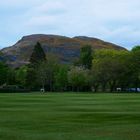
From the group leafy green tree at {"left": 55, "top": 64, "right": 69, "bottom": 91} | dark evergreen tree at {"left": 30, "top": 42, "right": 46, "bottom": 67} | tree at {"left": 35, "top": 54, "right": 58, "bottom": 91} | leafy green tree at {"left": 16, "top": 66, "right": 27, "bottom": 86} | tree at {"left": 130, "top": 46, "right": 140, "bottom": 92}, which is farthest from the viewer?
dark evergreen tree at {"left": 30, "top": 42, "right": 46, "bottom": 67}

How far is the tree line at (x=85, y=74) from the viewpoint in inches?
5497

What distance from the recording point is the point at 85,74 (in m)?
147

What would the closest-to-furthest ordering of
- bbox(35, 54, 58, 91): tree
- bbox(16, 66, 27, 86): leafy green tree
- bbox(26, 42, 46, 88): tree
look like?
bbox(35, 54, 58, 91): tree
bbox(26, 42, 46, 88): tree
bbox(16, 66, 27, 86): leafy green tree

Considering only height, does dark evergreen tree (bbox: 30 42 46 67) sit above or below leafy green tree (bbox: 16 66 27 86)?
above

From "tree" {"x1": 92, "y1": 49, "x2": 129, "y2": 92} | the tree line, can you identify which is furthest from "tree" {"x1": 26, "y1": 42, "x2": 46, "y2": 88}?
"tree" {"x1": 92, "y1": 49, "x2": 129, "y2": 92}

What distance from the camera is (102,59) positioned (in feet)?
467

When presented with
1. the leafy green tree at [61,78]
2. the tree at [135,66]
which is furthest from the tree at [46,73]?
the tree at [135,66]

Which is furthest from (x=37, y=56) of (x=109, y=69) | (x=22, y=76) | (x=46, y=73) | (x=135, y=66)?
(x=135, y=66)

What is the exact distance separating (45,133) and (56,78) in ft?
422

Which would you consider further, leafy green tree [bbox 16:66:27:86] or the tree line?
leafy green tree [bbox 16:66:27:86]

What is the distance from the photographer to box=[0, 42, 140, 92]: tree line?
458 ft

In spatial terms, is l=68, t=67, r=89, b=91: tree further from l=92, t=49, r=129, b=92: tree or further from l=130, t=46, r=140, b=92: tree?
l=130, t=46, r=140, b=92: tree

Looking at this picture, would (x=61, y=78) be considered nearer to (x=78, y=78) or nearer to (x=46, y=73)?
(x=78, y=78)

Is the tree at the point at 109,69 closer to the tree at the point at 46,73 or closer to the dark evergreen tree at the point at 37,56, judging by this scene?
the tree at the point at 46,73
